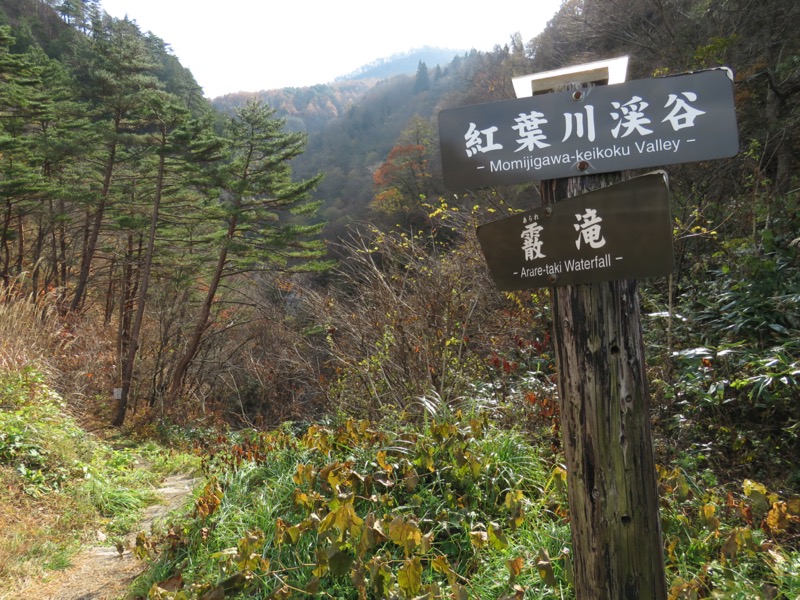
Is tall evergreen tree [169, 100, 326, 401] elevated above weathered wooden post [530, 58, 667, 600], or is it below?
above

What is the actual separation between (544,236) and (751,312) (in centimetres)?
336

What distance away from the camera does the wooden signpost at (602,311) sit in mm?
1633

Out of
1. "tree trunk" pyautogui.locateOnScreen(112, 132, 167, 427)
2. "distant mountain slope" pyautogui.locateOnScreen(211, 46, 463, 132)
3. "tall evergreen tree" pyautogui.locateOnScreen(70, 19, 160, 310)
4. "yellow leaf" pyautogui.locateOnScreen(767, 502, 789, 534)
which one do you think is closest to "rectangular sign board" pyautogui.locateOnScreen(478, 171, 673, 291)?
"yellow leaf" pyautogui.locateOnScreen(767, 502, 789, 534)

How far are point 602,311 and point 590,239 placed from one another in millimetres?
217

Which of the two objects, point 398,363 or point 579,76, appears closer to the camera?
point 579,76

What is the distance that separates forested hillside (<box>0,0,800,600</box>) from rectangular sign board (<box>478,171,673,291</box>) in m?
1.06

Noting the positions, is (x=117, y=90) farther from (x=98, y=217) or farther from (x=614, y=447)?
(x=614, y=447)

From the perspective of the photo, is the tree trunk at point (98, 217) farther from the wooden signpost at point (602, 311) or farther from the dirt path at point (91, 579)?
the wooden signpost at point (602, 311)

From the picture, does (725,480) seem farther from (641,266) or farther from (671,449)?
(641,266)

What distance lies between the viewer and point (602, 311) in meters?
1.69

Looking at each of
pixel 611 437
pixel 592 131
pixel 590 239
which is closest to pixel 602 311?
pixel 590 239

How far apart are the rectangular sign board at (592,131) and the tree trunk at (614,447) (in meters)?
0.12

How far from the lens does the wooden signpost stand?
5.36 feet

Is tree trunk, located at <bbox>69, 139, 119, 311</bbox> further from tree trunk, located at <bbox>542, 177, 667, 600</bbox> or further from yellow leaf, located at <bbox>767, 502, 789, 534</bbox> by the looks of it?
yellow leaf, located at <bbox>767, 502, 789, 534</bbox>
